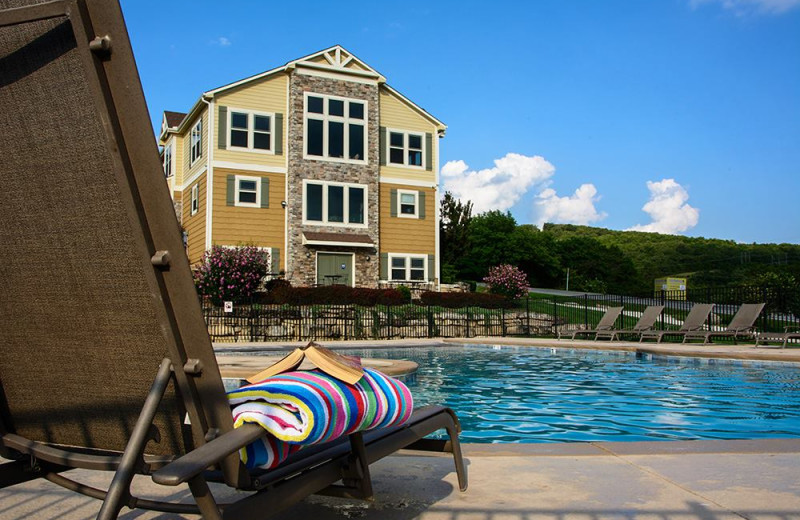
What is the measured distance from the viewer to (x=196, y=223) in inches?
1081

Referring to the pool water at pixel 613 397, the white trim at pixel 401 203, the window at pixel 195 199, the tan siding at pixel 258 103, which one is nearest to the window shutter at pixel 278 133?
the tan siding at pixel 258 103

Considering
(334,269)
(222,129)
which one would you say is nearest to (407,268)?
(334,269)

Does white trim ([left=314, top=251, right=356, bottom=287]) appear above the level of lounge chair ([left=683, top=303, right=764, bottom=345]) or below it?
above

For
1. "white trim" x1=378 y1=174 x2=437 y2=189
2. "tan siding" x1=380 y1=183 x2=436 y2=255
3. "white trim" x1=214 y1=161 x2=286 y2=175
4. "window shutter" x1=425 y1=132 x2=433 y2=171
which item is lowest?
"tan siding" x1=380 y1=183 x2=436 y2=255

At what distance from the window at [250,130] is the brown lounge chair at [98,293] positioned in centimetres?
2500

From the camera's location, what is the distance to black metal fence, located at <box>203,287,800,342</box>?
19656 mm

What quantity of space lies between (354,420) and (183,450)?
553 mm

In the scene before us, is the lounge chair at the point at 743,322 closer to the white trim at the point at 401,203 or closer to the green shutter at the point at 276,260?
the white trim at the point at 401,203

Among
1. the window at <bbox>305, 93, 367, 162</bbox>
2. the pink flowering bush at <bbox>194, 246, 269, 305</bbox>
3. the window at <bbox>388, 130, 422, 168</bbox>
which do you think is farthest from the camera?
the window at <bbox>388, 130, 422, 168</bbox>

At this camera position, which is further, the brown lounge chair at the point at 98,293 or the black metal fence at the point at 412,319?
the black metal fence at the point at 412,319

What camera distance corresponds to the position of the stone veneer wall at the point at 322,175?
26.1 m

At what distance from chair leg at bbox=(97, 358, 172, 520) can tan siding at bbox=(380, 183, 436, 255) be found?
25.9 m

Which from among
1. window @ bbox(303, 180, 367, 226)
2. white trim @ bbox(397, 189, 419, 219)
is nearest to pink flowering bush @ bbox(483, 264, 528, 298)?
white trim @ bbox(397, 189, 419, 219)

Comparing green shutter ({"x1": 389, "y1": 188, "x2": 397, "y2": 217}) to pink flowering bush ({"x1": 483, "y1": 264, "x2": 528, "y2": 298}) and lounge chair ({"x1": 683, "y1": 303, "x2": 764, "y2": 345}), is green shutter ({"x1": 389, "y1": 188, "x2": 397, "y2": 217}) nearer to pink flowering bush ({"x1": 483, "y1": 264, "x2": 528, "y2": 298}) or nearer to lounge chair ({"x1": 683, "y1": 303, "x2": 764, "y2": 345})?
pink flowering bush ({"x1": 483, "y1": 264, "x2": 528, "y2": 298})
